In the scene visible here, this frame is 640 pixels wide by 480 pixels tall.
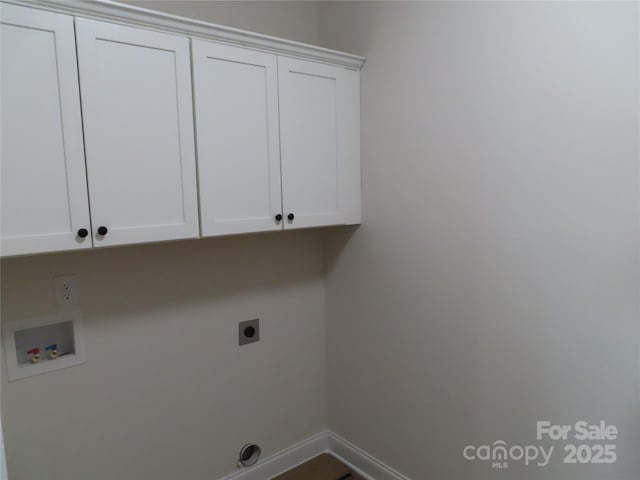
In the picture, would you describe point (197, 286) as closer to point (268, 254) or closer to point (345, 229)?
point (268, 254)

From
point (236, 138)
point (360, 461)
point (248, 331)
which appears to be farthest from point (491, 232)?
point (360, 461)

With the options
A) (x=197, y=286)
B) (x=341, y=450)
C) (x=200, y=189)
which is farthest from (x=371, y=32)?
(x=341, y=450)

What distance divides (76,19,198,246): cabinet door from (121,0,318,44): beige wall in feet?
1.34

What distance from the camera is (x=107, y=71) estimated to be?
4.31 ft

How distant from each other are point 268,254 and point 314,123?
697mm

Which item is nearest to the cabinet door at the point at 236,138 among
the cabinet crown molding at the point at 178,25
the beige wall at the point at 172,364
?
the cabinet crown molding at the point at 178,25

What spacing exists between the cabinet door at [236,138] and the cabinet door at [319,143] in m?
0.06

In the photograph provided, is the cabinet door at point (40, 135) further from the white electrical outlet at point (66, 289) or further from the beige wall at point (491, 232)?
the beige wall at point (491, 232)

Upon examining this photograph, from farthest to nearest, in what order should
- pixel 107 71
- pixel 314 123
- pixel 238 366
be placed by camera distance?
pixel 238 366, pixel 314 123, pixel 107 71

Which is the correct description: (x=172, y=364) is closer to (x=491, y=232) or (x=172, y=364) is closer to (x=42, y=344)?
(x=42, y=344)

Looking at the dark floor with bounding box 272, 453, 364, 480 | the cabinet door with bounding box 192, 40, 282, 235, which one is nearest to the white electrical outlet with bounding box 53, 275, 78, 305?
the cabinet door with bounding box 192, 40, 282, 235

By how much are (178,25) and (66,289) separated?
1.05m

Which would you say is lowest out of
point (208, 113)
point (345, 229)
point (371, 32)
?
point (345, 229)

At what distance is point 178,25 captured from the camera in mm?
1423
